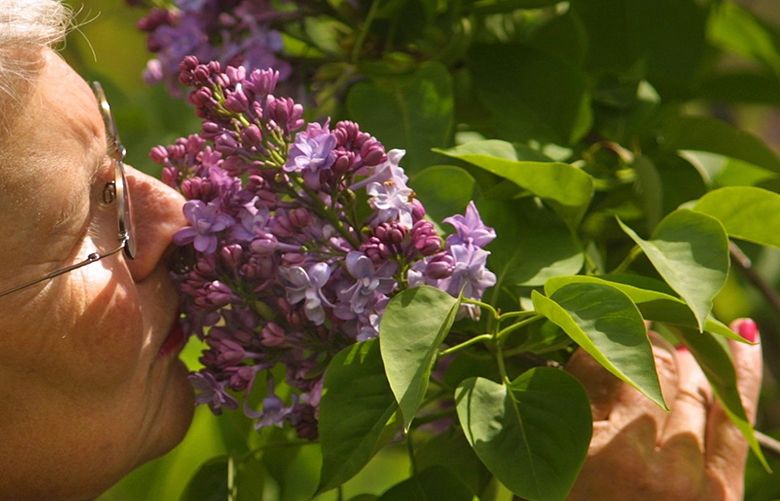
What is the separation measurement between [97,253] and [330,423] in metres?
0.23

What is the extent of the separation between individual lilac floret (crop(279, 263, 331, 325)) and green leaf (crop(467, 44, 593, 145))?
1.31 feet

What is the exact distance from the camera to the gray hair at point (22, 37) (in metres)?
0.88

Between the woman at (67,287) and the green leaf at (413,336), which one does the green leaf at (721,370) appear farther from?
the woman at (67,287)

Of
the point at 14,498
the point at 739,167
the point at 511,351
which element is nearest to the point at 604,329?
the point at 511,351

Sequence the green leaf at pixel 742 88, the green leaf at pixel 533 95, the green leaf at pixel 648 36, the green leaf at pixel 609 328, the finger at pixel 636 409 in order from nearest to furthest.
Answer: the green leaf at pixel 609 328 → the finger at pixel 636 409 → the green leaf at pixel 533 95 → the green leaf at pixel 648 36 → the green leaf at pixel 742 88

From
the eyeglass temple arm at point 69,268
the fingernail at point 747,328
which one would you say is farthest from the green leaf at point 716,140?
the eyeglass temple arm at point 69,268

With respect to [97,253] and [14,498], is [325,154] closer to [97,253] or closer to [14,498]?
[97,253]

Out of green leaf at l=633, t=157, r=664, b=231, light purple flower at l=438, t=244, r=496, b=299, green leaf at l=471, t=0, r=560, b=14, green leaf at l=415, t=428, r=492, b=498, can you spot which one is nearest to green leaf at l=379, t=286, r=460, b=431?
light purple flower at l=438, t=244, r=496, b=299

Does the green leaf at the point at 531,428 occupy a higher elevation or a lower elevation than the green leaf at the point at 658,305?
lower

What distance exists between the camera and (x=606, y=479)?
0.99 m

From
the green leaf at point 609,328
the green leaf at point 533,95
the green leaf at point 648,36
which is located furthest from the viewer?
the green leaf at point 648,36

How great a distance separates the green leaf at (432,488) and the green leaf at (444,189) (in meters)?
0.21

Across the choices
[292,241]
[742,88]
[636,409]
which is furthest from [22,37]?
[742,88]

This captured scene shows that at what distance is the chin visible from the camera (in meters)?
1.03
